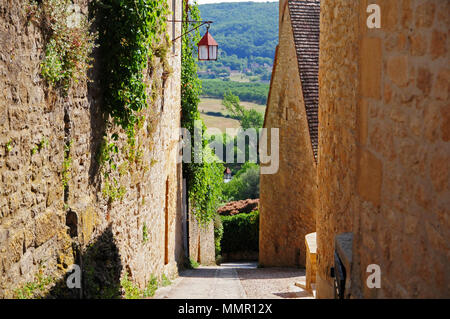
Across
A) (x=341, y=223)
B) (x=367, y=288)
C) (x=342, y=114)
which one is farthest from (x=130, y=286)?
(x=367, y=288)

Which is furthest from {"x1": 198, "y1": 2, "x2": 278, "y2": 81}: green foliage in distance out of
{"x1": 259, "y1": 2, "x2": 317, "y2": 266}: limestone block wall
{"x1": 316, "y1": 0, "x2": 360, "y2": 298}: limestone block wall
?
{"x1": 316, "y1": 0, "x2": 360, "y2": 298}: limestone block wall

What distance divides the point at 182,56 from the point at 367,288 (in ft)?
33.7

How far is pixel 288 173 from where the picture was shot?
13.7m

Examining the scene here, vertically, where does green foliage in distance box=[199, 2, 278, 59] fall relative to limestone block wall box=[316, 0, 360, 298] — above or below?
above

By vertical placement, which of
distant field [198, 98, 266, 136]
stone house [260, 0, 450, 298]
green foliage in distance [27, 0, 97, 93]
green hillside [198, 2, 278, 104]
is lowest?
distant field [198, 98, 266, 136]

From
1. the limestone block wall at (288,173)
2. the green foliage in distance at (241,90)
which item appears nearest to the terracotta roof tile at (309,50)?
the limestone block wall at (288,173)

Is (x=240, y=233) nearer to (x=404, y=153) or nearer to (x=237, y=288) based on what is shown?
(x=237, y=288)

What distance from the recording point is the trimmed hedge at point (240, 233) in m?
21.8

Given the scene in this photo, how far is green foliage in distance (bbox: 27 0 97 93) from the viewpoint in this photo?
3934 millimetres

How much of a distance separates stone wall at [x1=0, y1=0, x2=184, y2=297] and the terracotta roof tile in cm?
553

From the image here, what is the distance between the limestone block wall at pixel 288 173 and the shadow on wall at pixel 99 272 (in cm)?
688

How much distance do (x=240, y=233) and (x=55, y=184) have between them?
17.9m

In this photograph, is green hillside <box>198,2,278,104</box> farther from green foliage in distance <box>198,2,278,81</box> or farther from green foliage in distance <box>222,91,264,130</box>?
green foliage in distance <box>222,91,264,130</box>

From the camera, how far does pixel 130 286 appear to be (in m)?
6.35
